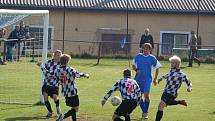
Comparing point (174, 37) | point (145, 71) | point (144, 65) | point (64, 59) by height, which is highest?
point (174, 37)

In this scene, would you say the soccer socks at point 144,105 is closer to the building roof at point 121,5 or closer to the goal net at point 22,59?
the goal net at point 22,59

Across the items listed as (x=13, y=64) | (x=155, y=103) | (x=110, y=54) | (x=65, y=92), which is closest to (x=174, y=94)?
(x=65, y=92)

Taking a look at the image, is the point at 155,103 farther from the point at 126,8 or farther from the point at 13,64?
the point at 126,8

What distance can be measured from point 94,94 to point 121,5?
21.9m

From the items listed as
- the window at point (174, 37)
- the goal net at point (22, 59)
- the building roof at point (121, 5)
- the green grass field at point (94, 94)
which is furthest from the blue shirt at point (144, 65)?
the window at point (174, 37)

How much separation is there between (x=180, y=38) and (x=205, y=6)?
9.42 ft

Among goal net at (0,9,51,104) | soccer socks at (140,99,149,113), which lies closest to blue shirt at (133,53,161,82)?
soccer socks at (140,99,149,113)

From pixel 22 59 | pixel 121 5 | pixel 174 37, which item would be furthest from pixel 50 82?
pixel 174 37

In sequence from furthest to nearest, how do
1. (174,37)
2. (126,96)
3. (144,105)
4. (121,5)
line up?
(174,37) → (121,5) → (144,105) → (126,96)

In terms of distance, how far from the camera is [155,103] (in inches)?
694

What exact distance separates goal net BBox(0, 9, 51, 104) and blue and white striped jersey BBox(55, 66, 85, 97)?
342 cm

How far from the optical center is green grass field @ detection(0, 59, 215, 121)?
15125 millimetres

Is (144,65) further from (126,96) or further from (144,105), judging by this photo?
(126,96)

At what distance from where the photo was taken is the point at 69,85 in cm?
1330
